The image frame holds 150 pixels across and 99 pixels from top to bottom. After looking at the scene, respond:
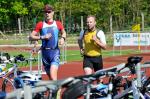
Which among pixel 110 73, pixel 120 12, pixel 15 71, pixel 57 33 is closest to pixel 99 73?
pixel 110 73

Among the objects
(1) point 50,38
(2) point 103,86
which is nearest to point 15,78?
(1) point 50,38

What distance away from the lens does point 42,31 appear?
9453 mm

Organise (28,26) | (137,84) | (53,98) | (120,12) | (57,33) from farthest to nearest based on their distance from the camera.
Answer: (120,12) < (28,26) < (57,33) < (137,84) < (53,98)

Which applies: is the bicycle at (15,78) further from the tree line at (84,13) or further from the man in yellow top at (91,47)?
the tree line at (84,13)

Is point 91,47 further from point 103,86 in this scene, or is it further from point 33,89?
point 33,89

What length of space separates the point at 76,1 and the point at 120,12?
6.23 meters

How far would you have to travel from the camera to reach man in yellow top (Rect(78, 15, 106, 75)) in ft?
31.6

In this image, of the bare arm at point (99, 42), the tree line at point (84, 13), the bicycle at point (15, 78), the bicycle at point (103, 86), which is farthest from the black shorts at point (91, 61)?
the tree line at point (84, 13)

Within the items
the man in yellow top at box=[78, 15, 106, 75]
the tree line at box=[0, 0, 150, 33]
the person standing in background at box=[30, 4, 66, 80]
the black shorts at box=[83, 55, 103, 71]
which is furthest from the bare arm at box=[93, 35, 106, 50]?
the tree line at box=[0, 0, 150, 33]

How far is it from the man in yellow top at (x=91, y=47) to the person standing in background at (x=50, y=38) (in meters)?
0.57

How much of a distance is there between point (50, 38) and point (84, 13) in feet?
176

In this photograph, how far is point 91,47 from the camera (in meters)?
9.84

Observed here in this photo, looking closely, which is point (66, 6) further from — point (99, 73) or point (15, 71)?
point (99, 73)

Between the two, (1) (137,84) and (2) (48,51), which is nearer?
(1) (137,84)
